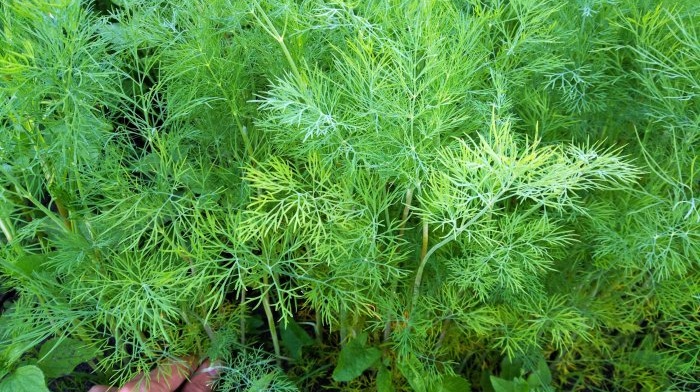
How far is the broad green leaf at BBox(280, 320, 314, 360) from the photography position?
1.33 m

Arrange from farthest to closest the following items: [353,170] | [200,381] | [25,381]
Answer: [200,381], [25,381], [353,170]

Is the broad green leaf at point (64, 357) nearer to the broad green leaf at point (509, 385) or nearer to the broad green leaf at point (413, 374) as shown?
the broad green leaf at point (413, 374)

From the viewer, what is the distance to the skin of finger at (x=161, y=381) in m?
1.17

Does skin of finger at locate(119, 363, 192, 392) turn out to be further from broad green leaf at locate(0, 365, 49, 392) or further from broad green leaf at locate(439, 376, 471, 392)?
broad green leaf at locate(439, 376, 471, 392)

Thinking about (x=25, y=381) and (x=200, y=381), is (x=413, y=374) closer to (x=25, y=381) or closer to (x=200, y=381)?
(x=200, y=381)

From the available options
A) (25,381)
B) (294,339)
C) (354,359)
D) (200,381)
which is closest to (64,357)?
(25,381)

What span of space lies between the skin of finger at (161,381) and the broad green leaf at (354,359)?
Answer: 0.30 m

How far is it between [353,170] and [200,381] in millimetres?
576

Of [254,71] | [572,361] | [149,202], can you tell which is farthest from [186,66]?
[572,361]

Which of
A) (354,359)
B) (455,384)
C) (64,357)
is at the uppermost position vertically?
(64,357)

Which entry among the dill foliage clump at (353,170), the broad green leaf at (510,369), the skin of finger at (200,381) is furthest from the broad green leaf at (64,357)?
the broad green leaf at (510,369)

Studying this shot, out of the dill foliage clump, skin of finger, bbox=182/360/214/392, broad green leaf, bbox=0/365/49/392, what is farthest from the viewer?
skin of finger, bbox=182/360/214/392

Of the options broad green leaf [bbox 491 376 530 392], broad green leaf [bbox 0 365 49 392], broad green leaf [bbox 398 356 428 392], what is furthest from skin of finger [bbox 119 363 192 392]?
broad green leaf [bbox 491 376 530 392]

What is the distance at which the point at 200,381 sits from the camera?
1.24 m
